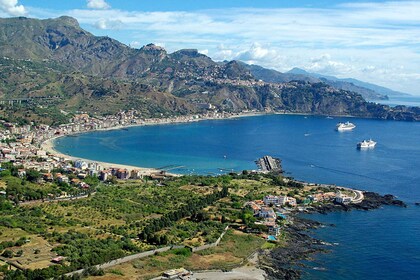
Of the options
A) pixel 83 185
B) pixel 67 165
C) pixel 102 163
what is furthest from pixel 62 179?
pixel 102 163

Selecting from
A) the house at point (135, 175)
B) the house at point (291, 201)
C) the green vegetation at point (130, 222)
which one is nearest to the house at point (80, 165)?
the house at point (135, 175)

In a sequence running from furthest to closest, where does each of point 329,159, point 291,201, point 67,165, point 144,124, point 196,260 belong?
point 144,124, point 329,159, point 67,165, point 291,201, point 196,260

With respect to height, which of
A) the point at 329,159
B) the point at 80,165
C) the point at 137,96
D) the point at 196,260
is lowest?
the point at 196,260

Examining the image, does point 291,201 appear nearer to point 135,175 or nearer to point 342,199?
point 342,199

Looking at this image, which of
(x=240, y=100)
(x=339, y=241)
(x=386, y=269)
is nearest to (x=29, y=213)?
(x=339, y=241)

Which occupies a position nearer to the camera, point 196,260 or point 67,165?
point 196,260

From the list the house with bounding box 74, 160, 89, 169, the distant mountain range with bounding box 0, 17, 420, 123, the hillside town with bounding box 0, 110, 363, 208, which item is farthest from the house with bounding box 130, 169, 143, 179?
→ the distant mountain range with bounding box 0, 17, 420, 123
